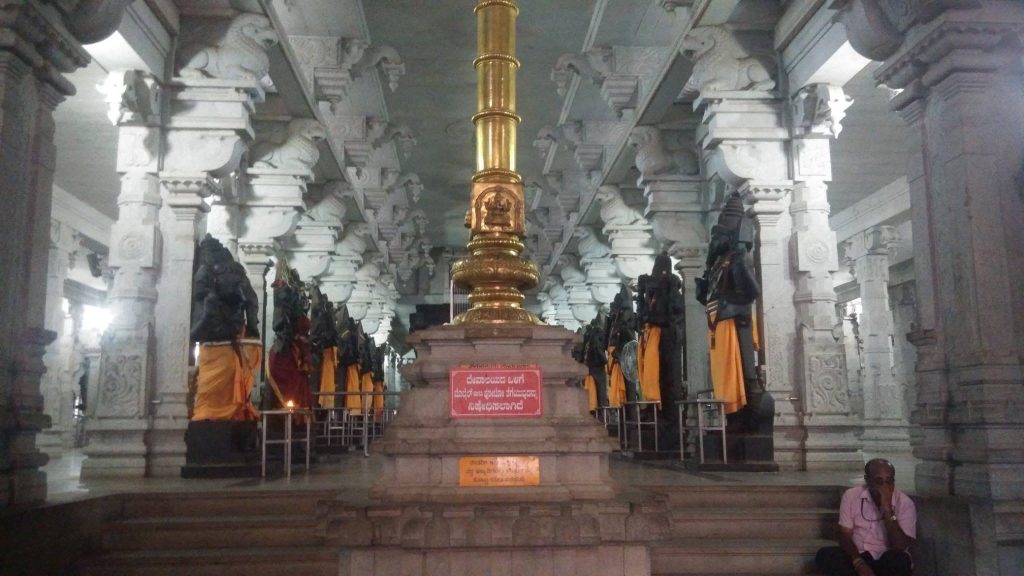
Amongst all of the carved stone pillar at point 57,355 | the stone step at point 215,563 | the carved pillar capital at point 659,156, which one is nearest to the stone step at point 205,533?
the stone step at point 215,563

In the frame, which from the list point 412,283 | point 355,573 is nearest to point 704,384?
point 355,573

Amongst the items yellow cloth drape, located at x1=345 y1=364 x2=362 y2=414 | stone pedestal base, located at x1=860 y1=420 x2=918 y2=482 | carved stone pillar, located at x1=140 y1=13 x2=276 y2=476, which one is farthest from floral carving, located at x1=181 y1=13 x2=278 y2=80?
stone pedestal base, located at x1=860 y1=420 x2=918 y2=482

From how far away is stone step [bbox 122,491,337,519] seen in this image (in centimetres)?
594

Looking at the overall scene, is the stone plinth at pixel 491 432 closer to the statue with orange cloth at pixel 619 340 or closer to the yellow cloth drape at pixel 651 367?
the yellow cloth drape at pixel 651 367

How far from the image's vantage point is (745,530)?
19.1ft

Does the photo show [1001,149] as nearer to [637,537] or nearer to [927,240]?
[927,240]

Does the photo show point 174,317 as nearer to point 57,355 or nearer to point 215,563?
point 215,563

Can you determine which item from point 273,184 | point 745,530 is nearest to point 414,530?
point 745,530

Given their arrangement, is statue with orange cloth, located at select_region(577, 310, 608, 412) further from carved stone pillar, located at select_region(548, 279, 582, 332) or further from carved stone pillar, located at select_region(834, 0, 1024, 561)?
carved stone pillar, located at select_region(834, 0, 1024, 561)

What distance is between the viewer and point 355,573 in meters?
4.64

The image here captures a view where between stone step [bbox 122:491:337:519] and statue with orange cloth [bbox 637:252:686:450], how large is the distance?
563 cm

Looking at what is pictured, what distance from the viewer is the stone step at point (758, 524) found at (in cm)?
578

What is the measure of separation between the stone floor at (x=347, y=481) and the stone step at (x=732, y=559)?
478 mm

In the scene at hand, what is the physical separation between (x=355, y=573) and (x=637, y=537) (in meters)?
1.56
